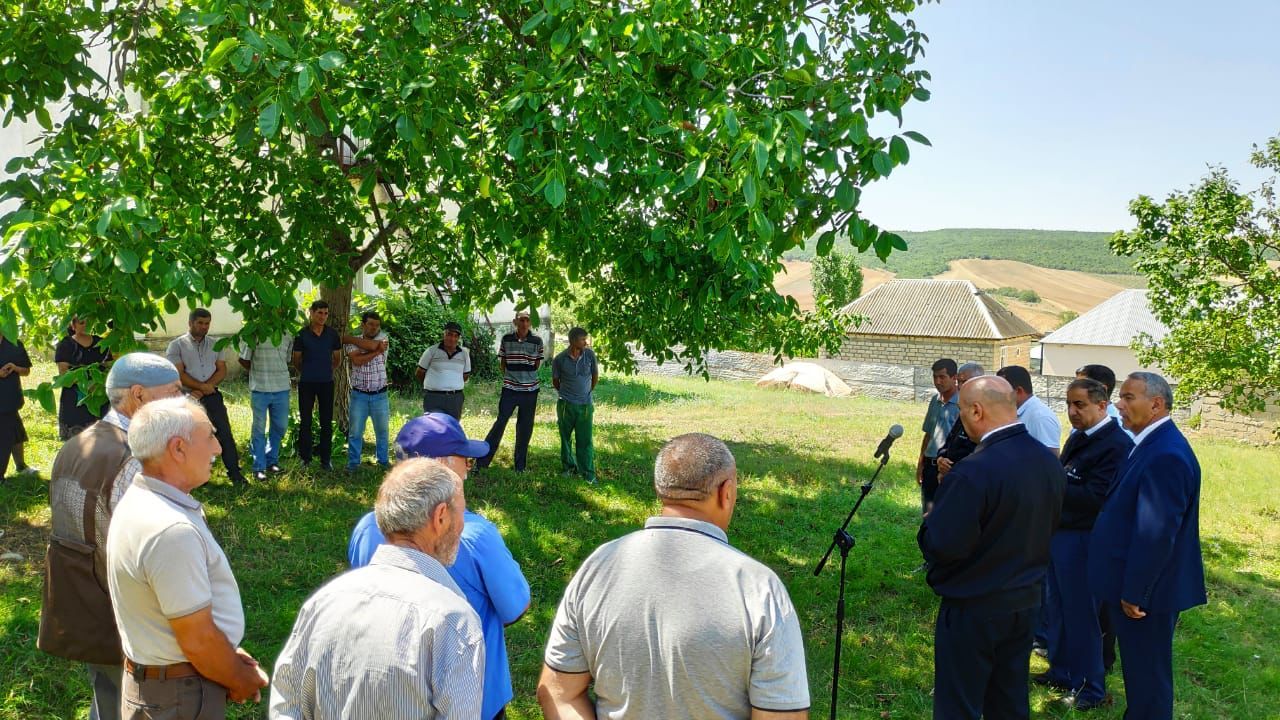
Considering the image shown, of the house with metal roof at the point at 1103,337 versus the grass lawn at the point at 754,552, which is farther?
the house with metal roof at the point at 1103,337

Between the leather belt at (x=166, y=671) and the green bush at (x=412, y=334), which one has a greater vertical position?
the green bush at (x=412, y=334)

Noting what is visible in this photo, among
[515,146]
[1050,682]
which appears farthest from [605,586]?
[1050,682]

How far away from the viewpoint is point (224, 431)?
796cm

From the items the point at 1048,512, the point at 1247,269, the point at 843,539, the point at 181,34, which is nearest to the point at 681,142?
the point at 843,539

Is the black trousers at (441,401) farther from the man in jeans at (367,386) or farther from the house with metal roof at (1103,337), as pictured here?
the house with metal roof at (1103,337)

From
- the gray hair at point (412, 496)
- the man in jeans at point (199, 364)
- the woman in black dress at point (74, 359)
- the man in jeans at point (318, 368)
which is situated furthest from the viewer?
the man in jeans at point (318, 368)

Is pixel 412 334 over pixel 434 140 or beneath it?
beneath

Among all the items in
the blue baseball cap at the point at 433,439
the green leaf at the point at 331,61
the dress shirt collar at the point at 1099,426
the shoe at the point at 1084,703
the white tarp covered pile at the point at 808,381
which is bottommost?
the shoe at the point at 1084,703

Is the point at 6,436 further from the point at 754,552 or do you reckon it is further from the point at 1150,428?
the point at 1150,428

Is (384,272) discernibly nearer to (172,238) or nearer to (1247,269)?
(172,238)

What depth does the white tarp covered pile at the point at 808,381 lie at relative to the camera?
25016 millimetres

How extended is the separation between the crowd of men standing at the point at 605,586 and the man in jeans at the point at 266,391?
207 inches

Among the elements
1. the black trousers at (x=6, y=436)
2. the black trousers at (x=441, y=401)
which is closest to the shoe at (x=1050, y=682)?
the black trousers at (x=441, y=401)

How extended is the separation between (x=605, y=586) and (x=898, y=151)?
2712 millimetres
